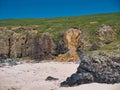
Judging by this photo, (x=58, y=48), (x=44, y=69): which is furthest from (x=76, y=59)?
(x=44, y=69)

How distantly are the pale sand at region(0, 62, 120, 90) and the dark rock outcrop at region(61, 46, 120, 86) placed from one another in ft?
0.98

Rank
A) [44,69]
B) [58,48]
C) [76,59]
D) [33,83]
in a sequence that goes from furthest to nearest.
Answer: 1. [58,48]
2. [76,59]
3. [44,69]
4. [33,83]

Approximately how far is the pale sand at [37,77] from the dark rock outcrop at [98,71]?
30cm

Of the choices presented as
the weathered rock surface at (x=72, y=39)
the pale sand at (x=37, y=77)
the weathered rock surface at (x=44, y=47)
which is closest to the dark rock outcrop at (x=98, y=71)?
the pale sand at (x=37, y=77)

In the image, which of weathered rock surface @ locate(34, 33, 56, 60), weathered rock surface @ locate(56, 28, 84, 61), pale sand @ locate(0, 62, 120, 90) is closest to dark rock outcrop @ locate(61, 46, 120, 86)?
pale sand @ locate(0, 62, 120, 90)

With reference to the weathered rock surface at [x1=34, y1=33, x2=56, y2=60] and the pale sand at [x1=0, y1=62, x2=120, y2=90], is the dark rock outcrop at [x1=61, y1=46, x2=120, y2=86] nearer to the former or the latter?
the pale sand at [x1=0, y1=62, x2=120, y2=90]

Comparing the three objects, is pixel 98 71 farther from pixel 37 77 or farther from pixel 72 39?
pixel 72 39

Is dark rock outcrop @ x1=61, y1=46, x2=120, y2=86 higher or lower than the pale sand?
higher

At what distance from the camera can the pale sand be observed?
37.4ft

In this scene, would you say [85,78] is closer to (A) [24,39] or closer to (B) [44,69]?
(B) [44,69]

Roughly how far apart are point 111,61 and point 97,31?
1160 centimetres

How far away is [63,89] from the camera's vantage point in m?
11.7

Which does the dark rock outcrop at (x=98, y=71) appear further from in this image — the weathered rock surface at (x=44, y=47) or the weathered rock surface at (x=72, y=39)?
the weathered rock surface at (x=44, y=47)

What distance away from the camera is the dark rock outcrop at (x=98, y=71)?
37.8ft
